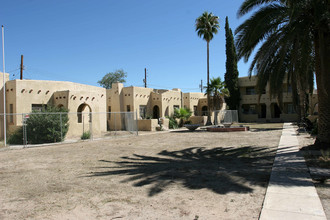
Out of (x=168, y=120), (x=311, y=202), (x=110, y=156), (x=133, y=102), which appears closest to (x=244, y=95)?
(x=168, y=120)

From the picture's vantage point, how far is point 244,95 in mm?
40469

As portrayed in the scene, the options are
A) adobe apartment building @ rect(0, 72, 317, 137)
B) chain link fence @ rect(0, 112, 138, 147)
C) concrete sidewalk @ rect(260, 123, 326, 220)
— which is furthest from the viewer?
adobe apartment building @ rect(0, 72, 317, 137)

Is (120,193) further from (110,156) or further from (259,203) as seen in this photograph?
(110,156)

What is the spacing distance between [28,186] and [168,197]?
12.2ft

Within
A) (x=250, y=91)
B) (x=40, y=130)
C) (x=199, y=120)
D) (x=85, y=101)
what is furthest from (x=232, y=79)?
(x=40, y=130)

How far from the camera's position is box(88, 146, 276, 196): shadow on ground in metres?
6.14

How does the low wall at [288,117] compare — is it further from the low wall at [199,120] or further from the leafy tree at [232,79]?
the low wall at [199,120]

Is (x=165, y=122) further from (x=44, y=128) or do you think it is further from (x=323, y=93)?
(x=323, y=93)

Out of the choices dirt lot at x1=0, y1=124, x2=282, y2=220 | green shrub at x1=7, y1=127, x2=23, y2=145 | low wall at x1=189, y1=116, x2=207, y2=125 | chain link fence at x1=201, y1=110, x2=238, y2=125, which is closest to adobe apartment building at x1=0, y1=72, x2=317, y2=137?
green shrub at x1=7, y1=127, x2=23, y2=145

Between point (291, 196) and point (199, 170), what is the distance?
3.02 m

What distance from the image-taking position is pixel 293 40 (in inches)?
355

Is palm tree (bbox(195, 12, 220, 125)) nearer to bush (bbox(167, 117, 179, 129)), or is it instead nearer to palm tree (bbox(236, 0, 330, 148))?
bush (bbox(167, 117, 179, 129))

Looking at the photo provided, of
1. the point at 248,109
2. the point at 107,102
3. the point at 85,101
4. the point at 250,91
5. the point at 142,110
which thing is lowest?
the point at 142,110

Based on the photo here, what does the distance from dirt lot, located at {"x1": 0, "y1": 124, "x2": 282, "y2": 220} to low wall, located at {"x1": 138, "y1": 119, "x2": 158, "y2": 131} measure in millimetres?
15513
